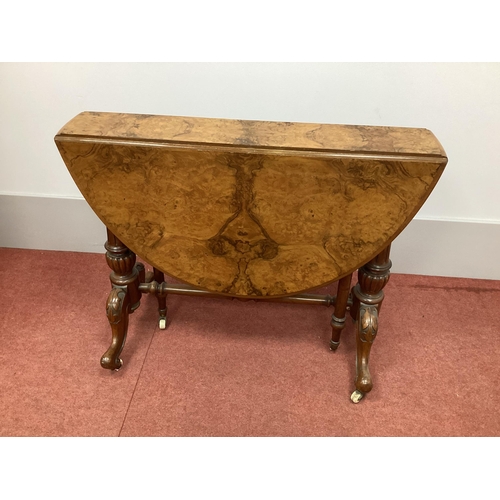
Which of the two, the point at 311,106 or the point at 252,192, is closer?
the point at 252,192

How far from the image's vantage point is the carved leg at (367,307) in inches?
63.7

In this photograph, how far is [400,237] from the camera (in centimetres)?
227

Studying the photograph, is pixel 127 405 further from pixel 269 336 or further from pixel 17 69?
pixel 17 69

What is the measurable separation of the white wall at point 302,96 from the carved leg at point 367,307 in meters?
0.72

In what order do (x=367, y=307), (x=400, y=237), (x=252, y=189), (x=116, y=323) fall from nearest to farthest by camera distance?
(x=252, y=189)
(x=367, y=307)
(x=116, y=323)
(x=400, y=237)

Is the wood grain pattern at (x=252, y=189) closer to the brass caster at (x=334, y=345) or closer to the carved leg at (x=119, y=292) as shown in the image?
the carved leg at (x=119, y=292)

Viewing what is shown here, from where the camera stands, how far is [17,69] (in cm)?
200

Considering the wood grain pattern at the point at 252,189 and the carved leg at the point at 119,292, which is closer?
the wood grain pattern at the point at 252,189

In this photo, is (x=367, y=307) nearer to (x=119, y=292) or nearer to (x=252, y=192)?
(x=252, y=192)

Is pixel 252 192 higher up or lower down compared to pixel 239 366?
higher up

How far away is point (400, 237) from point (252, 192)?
3.77ft

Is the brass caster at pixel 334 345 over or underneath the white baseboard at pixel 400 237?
underneath


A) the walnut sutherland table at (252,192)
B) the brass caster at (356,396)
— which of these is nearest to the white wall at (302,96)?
the walnut sutherland table at (252,192)

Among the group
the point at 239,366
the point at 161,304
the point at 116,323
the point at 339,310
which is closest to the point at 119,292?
the point at 116,323
